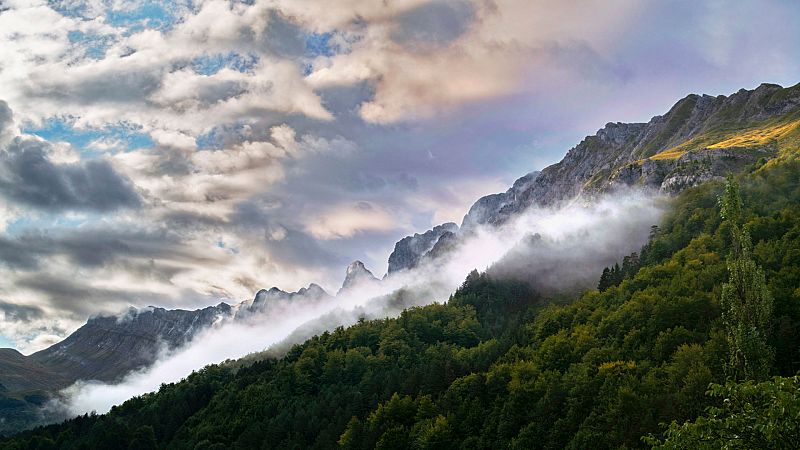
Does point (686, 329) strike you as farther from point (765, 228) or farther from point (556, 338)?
point (765, 228)

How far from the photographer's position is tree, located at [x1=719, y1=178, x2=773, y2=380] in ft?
239

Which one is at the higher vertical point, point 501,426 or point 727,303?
point 727,303

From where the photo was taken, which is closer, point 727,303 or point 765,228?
point 727,303

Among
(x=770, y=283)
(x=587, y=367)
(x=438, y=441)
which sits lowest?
(x=438, y=441)

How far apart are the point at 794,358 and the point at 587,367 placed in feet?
147

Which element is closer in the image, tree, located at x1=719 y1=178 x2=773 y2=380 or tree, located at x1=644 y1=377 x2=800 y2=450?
tree, located at x1=644 y1=377 x2=800 y2=450

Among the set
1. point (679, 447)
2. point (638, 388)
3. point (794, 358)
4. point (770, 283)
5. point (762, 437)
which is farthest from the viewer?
point (770, 283)

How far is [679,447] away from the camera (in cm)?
4297

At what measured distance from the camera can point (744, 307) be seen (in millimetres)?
74750

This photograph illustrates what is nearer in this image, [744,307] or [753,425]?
[753,425]

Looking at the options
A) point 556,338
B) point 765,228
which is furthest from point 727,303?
point 765,228

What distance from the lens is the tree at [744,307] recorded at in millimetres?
72750

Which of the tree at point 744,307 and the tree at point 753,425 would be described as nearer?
the tree at point 753,425

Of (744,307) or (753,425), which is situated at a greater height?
(744,307)
